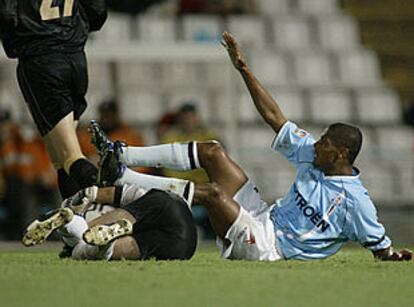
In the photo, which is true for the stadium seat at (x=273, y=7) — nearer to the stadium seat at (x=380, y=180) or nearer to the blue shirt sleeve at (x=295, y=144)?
the stadium seat at (x=380, y=180)

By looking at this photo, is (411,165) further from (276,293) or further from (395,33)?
(276,293)

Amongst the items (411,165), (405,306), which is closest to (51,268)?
(405,306)

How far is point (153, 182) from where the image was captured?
8.73m

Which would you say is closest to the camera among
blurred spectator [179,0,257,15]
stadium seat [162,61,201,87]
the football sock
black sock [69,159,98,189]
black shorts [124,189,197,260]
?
black shorts [124,189,197,260]

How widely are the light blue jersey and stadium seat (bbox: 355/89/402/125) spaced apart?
30.2 ft

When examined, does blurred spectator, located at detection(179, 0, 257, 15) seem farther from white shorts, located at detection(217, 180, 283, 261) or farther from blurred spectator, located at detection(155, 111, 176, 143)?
white shorts, located at detection(217, 180, 283, 261)

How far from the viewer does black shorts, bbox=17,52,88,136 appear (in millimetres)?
9227

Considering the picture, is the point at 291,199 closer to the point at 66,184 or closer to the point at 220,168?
the point at 220,168

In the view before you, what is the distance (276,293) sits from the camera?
6.65 m

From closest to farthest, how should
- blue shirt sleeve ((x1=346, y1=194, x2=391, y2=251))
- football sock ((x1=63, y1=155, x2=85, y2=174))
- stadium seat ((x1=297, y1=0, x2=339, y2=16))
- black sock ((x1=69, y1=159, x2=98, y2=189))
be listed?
blue shirt sleeve ((x1=346, y1=194, x2=391, y2=251)) → black sock ((x1=69, y1=159, x2=98, y2=189)) → football sock ((x1=63, y1=155, x2=85, y2=174)) → stadium seat ((x1=297, y1=0, x2=339, y2=16))

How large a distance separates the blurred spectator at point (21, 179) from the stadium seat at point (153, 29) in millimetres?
2958

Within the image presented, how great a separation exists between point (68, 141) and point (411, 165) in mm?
8049

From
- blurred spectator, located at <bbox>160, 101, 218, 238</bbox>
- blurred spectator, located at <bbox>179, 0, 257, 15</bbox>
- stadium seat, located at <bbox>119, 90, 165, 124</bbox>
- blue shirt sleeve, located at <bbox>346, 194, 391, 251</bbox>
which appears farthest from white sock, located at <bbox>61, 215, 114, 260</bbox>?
blurred spectator, located at <bbox>179, 0, 257, 15</bbox>

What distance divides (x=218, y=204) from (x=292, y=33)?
10131 millimetres
